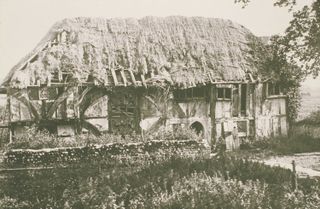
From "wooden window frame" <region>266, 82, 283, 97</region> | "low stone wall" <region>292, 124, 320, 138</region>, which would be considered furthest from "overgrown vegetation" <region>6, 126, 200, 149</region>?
"low stone wall" <region>292, 124, 320, 138</region>

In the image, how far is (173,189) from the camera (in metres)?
11.2

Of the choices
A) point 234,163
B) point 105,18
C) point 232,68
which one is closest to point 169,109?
point 232,68

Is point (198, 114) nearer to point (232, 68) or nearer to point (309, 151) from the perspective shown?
point (232, 68)

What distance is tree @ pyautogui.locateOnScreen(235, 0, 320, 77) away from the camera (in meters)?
15.5

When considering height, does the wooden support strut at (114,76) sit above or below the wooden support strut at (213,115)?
above

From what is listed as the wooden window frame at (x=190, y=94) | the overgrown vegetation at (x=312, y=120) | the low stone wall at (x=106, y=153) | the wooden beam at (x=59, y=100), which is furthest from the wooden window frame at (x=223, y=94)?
the wooden beam at (x=59, y=100)

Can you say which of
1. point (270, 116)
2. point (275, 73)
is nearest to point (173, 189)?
point (275, 73)

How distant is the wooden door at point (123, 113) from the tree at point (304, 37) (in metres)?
7.05

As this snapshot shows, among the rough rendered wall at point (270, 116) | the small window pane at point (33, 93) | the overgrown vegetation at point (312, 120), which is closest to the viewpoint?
the small window pane at point (33, 93)

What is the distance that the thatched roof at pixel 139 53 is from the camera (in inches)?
773

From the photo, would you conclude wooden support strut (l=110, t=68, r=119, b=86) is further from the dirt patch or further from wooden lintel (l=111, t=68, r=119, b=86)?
the dirt patch

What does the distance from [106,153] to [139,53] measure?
640 centimetres

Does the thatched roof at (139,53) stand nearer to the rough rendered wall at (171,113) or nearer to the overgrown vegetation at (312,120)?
the rough rendered wall at (171,113)

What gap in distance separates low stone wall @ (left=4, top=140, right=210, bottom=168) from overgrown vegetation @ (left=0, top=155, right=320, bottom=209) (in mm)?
1794
